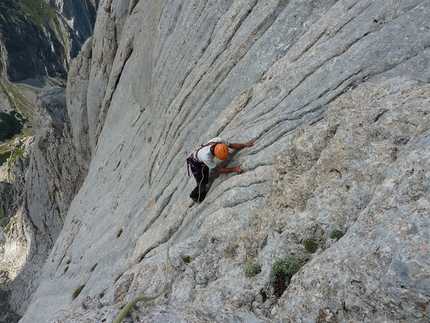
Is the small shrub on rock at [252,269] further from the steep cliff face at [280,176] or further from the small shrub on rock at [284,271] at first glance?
the small shrub on rock at [284,271]

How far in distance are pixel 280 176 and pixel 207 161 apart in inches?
200

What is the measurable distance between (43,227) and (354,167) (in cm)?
7584

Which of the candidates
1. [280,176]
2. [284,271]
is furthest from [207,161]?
[284,271]

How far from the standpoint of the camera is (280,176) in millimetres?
12383

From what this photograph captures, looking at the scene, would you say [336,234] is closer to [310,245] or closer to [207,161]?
[310,245]

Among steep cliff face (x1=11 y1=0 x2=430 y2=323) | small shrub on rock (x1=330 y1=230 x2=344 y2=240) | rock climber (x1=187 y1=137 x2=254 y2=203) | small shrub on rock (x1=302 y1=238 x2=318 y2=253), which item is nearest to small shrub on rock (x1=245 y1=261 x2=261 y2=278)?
steep cliff face (x1=11 y1=0 x2=430 y2=323)

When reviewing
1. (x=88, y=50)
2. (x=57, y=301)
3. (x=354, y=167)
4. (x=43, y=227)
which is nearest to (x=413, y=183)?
(x=354, y=167)

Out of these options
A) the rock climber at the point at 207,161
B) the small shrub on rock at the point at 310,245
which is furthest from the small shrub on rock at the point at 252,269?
the rock climber at the point at 207,161

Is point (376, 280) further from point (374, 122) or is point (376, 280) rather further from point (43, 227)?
point (43, 227)

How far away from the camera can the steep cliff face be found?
7473mm

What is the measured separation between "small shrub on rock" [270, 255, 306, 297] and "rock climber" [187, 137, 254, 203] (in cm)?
669

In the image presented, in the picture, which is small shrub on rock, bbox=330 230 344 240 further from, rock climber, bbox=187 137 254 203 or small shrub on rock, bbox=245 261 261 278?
rock climber, bbox=187 137 254 203

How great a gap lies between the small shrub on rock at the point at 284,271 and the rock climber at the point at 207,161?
669cm

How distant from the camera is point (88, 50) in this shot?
5906cm
